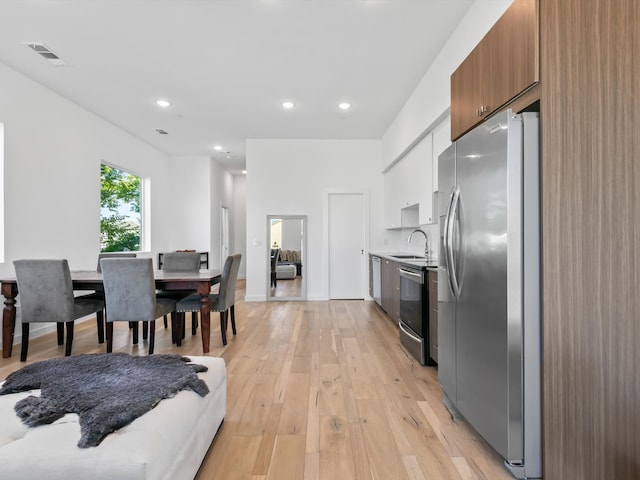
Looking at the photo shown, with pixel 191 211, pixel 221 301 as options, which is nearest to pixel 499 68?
pixel 221 301

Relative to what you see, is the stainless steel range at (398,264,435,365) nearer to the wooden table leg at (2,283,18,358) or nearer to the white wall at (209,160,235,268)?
the wooden table leg at (2,283,18,358)

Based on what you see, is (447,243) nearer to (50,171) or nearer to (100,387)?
(100,387)

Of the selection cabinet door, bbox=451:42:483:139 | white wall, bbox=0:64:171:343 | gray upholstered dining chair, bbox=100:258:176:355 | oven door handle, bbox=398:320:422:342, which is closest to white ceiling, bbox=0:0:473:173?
white wall, bbox=0:64:171:343

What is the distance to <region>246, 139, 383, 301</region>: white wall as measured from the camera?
6.47 metres

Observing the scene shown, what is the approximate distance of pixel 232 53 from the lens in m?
3.48

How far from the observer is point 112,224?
5875mm

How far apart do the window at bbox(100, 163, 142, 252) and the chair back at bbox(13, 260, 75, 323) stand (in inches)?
96.1

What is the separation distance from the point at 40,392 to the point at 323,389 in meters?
1.67

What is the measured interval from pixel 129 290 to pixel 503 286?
10.2 feet

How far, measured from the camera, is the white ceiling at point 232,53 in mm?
2838

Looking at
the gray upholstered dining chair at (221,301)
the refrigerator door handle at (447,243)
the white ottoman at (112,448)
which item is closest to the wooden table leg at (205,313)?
the gray upholstered dining chair at (221,301)

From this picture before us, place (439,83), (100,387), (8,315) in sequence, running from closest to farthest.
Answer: (100,387) → (8,315) → (439,83)

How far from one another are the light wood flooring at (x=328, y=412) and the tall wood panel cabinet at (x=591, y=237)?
53 cm

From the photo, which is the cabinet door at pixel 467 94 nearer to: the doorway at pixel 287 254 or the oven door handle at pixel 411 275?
the oven door handle at pixel 411 275
